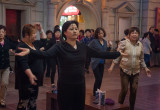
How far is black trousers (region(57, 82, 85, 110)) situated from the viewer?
3426 millimetres

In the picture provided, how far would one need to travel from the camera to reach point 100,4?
16125 millimetres

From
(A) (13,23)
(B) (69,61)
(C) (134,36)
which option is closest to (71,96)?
(B) (69,61)

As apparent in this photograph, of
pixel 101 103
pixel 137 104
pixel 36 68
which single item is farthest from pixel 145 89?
pixel 36 68

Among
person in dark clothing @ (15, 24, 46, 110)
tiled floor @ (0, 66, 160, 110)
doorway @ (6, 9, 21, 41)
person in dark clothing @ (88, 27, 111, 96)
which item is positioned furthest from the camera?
doorway @ (6, 9, 21, 41)

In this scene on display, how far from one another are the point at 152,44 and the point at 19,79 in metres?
11.0

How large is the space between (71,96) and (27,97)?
47.2 inches

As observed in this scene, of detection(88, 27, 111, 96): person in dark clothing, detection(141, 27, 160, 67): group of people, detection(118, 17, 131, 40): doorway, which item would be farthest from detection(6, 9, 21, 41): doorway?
detection(88, 27, 111, 96): person in dark clothing

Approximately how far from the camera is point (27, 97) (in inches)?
172

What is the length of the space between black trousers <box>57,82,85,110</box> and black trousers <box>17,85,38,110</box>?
39.6 inches

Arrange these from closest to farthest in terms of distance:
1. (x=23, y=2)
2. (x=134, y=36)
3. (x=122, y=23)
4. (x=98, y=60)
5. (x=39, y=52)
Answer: (x=39, y=52)
(x=134, y=36)
(x=98, y=60)
(x=23, y=2)
(x=122, y=23)

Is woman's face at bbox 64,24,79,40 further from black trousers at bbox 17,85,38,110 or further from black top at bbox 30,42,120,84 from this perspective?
black trousers at bbox 17,85,38,110

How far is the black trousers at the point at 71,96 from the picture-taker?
3.43m

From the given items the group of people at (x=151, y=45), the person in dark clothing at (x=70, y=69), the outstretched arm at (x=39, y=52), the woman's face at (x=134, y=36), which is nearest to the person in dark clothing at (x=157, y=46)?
the group of people at (x=151, y=45)

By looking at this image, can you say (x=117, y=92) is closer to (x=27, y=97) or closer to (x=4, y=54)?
(x=4, y=54)
